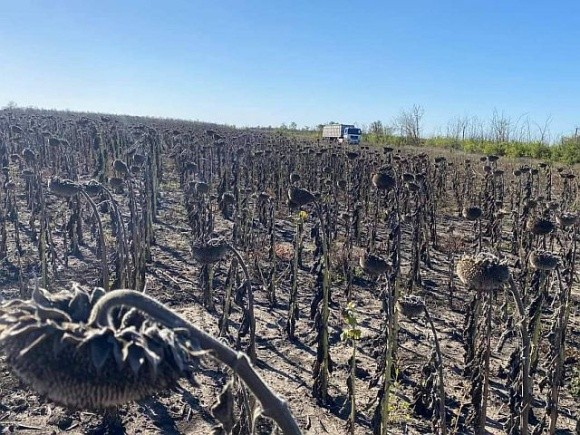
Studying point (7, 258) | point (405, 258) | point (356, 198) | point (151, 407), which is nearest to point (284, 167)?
point (356, 198)

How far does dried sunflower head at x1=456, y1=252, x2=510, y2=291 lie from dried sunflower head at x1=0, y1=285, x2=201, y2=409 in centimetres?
265

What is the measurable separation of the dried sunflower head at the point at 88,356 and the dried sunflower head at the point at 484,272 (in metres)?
2.65

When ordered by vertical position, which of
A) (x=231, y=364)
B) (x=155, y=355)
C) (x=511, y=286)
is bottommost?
(x=511, y=286)

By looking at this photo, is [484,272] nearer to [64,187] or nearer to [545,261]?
[545,261]

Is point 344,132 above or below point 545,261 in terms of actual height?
above

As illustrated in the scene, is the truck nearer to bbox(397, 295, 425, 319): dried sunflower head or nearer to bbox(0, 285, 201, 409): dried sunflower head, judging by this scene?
bbox(397, 295, 425, 319): dried sunflower head

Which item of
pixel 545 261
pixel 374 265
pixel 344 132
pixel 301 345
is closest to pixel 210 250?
pixel 374 265

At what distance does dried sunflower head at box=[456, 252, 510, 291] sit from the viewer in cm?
363

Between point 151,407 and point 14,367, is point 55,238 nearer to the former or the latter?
point 151,407

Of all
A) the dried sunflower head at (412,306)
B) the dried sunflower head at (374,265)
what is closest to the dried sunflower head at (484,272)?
the dried sunflower head at (412,306)

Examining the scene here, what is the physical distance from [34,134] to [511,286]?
1839cm

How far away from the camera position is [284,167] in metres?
17.8

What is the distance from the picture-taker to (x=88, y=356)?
4.47 ft

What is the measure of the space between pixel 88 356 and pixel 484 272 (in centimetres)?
287
